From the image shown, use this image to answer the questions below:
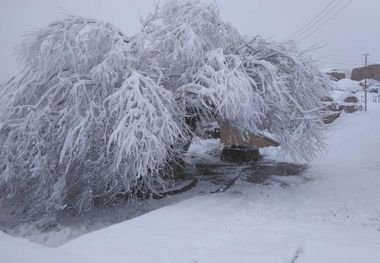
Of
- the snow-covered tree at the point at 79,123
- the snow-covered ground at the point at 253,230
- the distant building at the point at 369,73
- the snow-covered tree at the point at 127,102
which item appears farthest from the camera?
the distant building at the point at 369,73

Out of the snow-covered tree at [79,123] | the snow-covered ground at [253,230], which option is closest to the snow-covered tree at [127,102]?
the snow-covered tree at [79,123]

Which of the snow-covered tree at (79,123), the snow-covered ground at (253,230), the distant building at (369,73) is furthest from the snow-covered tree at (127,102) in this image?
the distant building at (369,73)

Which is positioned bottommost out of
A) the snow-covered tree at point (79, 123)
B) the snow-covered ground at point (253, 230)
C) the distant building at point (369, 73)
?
the distant building at point (369, 73)

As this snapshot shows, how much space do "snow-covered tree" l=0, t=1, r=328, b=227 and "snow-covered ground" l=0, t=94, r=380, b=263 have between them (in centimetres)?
125

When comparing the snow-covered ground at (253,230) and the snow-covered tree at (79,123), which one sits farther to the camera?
the snow-covered tree at (79,123)

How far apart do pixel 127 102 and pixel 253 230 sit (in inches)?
151

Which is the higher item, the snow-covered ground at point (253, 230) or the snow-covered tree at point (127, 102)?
the snow-covered tree at point (127, 102)

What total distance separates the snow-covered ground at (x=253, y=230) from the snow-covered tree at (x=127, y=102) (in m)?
1.25

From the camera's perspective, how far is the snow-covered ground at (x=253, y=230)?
225 inches

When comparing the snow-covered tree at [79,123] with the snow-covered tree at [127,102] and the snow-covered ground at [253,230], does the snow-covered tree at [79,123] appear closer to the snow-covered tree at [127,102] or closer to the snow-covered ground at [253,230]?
the snow-covered tree at [127,102]

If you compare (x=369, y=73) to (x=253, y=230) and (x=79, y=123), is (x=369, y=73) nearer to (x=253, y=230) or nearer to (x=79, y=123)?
(x=79, y=123)

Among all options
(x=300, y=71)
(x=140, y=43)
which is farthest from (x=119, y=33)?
(x=300, y=71)

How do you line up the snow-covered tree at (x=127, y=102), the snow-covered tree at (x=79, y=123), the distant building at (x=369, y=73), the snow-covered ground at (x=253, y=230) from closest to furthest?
the snow-covered ground at (x=253, y=230), the snow-covered tree at (x=79, y=123), the snow-covered tree at (x=127, y=102), the distant building at (x=369, y=73)

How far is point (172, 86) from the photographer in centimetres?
1092
